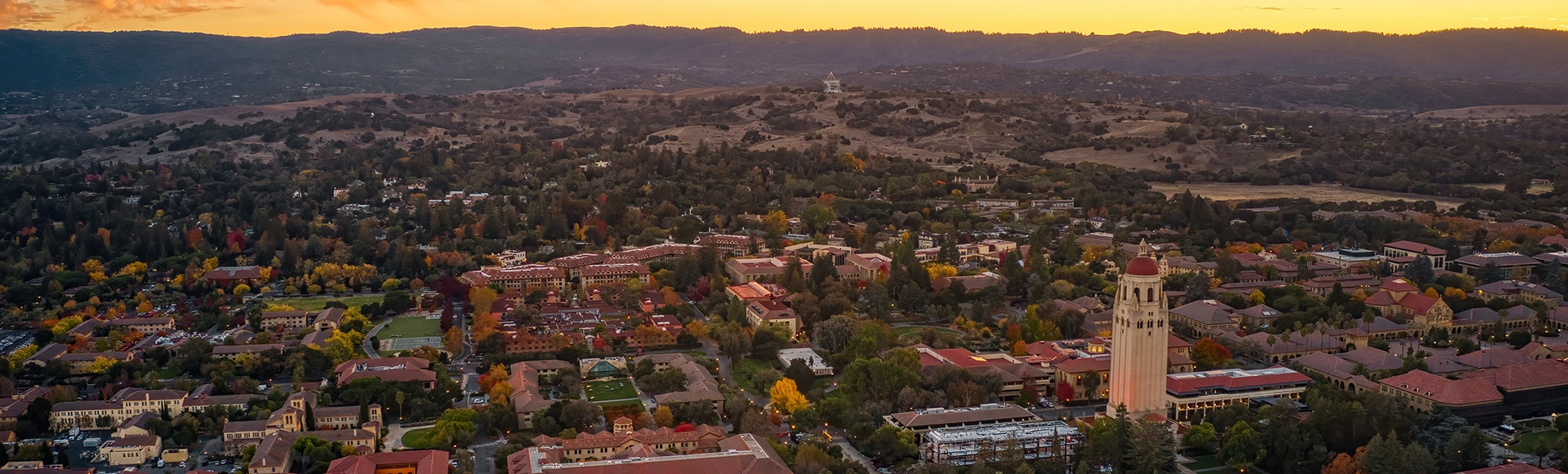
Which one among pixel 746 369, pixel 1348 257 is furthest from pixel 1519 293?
pixel 746 369

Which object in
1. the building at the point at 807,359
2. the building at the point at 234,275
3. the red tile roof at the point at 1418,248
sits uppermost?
the red tile roof at the point at 1418,248

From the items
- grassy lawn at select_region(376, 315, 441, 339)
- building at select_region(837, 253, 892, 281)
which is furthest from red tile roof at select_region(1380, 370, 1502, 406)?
grassy lawn at select_region(376, 315, 441, 339)

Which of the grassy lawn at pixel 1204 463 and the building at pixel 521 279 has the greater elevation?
the grassy lawn at pixel 1204 463

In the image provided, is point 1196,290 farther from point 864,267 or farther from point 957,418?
point 957,418

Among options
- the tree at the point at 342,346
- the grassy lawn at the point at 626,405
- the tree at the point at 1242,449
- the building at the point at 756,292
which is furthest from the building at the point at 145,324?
the tree at the point at 1242,449

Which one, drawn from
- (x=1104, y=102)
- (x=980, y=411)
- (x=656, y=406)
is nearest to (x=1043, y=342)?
(x=980, y=411)

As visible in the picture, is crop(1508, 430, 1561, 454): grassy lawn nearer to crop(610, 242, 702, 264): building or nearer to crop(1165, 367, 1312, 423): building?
crop(1165, 367, 1312, 423): building

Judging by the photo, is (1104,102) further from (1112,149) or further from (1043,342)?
(1043,342)

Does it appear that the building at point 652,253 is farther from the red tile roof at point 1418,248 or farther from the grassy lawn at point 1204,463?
the grassy lawn at point 1204,463
